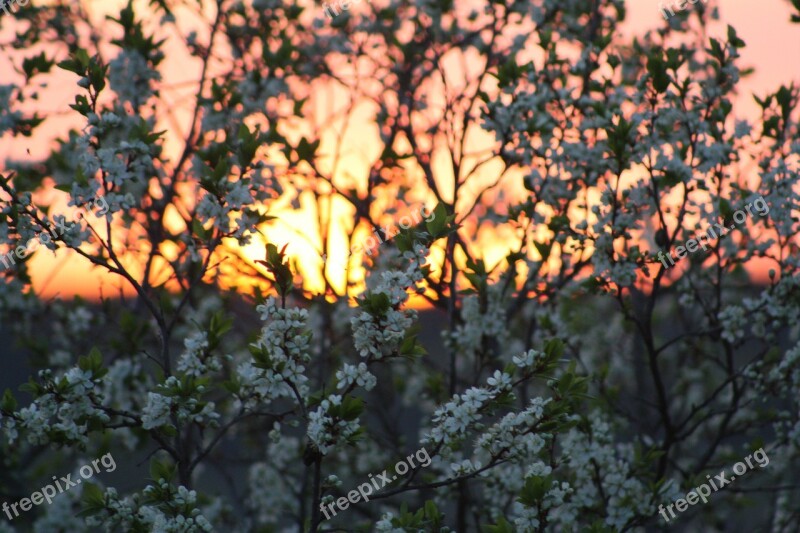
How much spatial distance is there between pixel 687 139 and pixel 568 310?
224cm

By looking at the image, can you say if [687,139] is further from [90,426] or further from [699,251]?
[90,426]

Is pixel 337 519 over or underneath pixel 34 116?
underneath

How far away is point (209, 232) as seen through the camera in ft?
12.5

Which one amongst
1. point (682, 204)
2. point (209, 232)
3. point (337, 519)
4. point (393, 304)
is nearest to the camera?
point (393, 304)

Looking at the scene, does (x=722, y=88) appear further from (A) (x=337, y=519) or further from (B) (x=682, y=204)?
(A) (x=337, y=519)

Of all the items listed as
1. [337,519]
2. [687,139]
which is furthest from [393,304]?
[337,519]

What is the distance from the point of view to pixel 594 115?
4.99 meters

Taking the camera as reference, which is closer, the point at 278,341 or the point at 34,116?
the point at 278,341

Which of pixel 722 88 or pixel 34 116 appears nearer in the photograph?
pixel 722 88

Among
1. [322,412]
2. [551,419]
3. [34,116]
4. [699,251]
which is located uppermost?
[34,116]

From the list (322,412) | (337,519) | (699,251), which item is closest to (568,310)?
(699,251)

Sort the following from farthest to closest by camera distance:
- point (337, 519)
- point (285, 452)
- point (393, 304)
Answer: point (337, 519)
point (285, 452)
point (393, 304)

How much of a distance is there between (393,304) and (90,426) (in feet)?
4.66

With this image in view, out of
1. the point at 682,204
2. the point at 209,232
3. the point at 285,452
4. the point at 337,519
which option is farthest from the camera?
the point at 337,519
